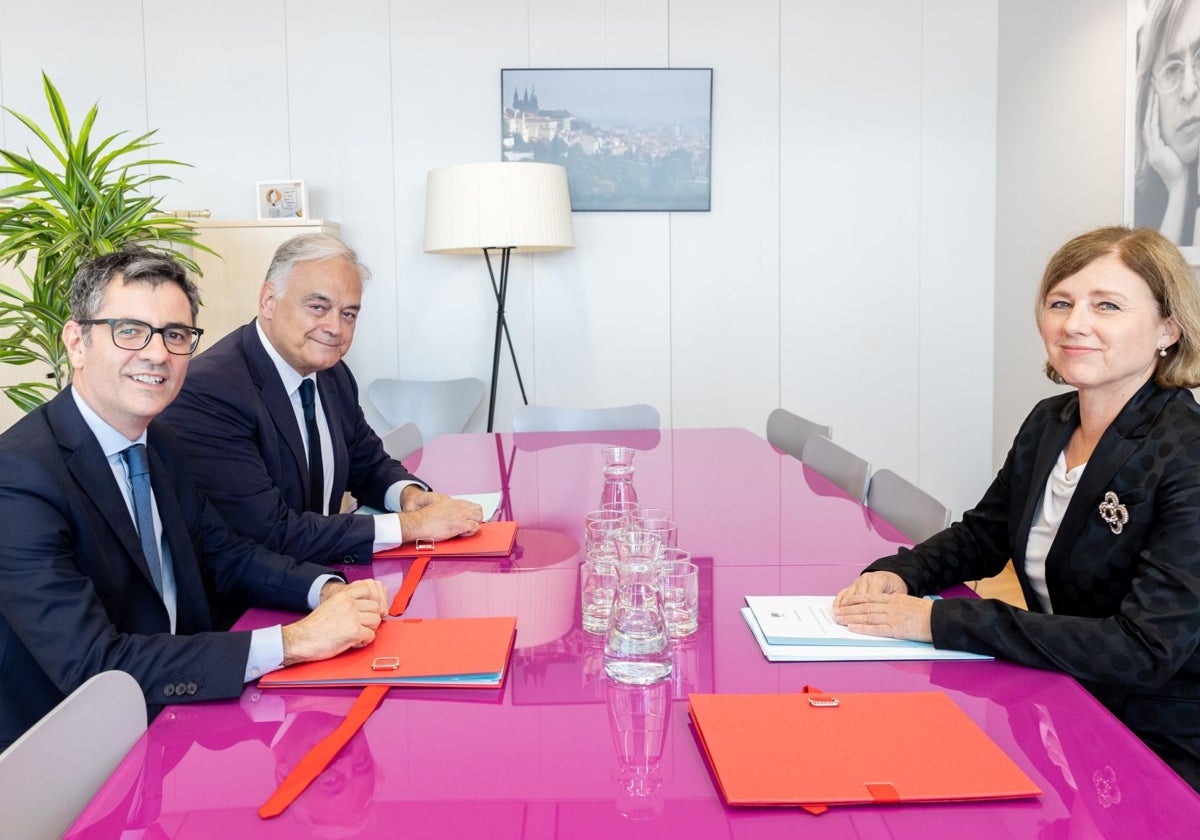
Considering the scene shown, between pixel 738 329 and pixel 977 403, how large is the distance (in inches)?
54.4

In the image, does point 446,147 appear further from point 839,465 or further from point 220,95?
point 839,465

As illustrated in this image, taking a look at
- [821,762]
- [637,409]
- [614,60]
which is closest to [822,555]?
[821,762]

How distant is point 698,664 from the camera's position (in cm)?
137

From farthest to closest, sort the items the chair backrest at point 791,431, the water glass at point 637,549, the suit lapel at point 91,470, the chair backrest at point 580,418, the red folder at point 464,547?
1. the chair backrest at point 580,418
2. the chair backrest at point 791,431
3. the red folder at point 464,547
4. the suit lapel at point 91,470
5. the water glass at point 637,549

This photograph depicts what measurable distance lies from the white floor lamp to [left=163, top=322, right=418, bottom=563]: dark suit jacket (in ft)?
6.76

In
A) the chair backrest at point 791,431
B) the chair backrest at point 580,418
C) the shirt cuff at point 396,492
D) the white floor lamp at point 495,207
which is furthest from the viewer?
the white floor lamp at point 495,207

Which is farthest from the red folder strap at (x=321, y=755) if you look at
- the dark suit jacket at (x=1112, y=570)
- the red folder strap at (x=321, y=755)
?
the dark suit jacket at (x=1112, y=570)

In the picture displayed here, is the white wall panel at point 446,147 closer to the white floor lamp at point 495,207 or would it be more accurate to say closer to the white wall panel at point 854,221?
the white floor lamp at point 495,207

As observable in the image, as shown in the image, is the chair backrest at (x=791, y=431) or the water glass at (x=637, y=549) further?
the chair backrest at (x=791, y=431)

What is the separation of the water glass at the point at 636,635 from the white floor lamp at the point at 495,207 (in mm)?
3451

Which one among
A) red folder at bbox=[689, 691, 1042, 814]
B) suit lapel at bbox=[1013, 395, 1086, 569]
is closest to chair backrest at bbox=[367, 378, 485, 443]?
suit lapel at bbox=[1013, 395, 1086, 569]

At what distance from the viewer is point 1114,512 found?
1.63 meters

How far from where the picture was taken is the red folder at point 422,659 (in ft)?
4.33

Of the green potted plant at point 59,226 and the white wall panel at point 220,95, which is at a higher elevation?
the white wall panel at point 220,95
